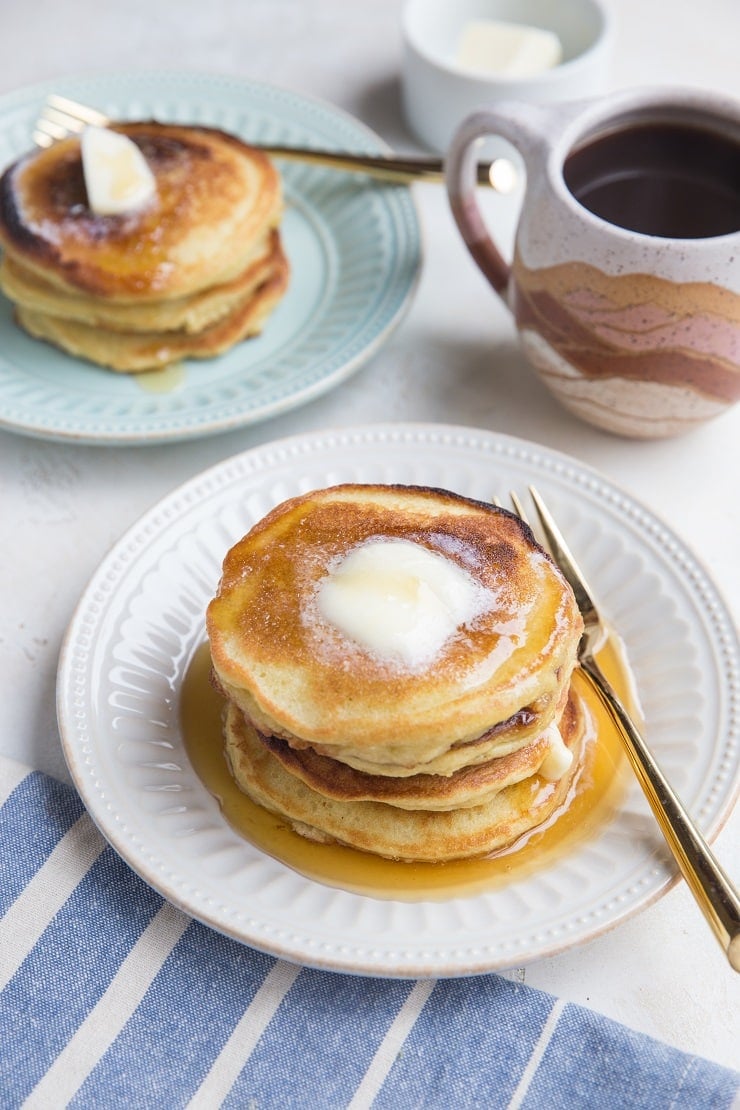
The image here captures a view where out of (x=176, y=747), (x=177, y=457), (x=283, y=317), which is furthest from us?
(x=283, y=317)

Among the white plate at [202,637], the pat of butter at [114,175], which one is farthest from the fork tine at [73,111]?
the white plate at [202,637]

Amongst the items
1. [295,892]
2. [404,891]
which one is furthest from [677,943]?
[295,892]

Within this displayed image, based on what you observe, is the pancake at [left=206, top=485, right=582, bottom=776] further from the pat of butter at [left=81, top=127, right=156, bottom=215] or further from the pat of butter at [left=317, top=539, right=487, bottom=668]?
the pat of butter at [left=81, top=127, right=156, bottom=215]

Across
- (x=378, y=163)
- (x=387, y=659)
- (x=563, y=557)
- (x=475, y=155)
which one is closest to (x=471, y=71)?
(x=378, y=163)

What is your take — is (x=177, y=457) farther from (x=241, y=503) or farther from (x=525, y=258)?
(x=525, y=258)

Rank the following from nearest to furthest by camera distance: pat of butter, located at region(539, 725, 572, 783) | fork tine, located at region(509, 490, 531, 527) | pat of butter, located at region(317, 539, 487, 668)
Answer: pat of butter, located at region(317, 539, 487, 668)
pat of butter, located at region(539, 725, 572, 783)
fork tine, located at region(509, 490, 531, 527)

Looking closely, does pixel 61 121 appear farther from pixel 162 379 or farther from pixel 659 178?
pixel 659 178

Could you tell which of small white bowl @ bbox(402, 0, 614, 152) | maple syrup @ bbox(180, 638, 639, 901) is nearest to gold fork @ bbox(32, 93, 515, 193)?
small white bowl @ bbox(402, 0, 614, 152)
